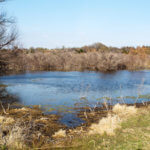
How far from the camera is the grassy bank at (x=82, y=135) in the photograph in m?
5.87

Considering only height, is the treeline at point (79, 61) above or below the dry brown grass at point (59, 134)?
above

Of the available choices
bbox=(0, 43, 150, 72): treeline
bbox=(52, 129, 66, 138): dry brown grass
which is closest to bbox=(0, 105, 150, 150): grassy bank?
bbox=(52, 129, 66, 138): dry brown grass

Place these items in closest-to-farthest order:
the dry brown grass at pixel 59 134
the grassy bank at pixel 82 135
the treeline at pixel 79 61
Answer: the grassy bank at pixel 82 135 < the dry brown grass at pixel 59 134 < the treeline at pixel 79 61

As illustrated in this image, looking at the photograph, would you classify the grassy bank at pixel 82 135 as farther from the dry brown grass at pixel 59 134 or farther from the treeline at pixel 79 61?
the treeline at pixel 79 61

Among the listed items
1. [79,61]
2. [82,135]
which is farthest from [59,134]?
[79,61]

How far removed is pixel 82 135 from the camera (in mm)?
6918

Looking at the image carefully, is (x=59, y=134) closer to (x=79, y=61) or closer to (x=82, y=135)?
(x=82, y=135)

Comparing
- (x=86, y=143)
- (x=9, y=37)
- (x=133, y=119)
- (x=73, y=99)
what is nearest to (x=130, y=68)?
(x=9, y=37)

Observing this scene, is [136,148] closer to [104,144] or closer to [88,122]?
[104,144]

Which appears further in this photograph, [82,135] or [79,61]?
[79,61]

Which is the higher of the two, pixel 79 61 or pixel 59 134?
pixel 79 61

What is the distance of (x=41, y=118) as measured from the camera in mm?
8859

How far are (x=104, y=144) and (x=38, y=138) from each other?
2138 mm

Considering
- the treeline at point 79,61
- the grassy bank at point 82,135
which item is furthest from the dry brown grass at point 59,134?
the treeline at point 79,61
